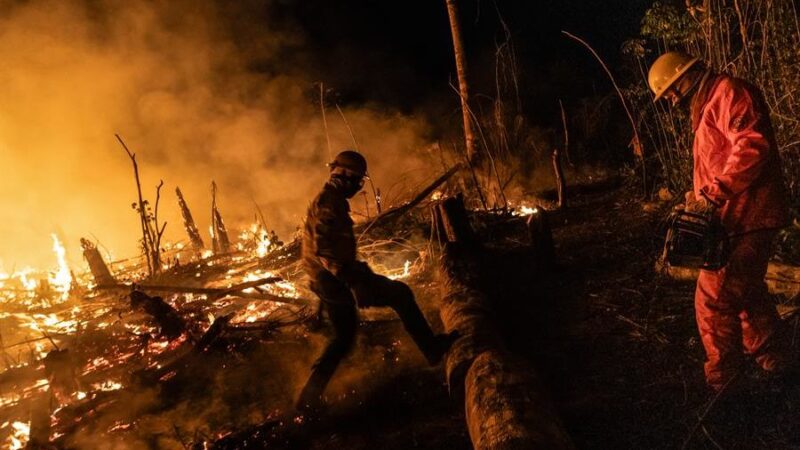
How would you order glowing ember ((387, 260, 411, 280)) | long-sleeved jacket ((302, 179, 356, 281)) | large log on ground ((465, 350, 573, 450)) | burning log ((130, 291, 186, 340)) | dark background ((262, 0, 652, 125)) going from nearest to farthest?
large log on ground ((465, 350, 573, 450)) → long-sleeved jacket ((302, 179, 356, 281)) → burning log ((130, 291, 186, 340)) → glowing ember ((387, 260, 411, 280)) → dark background ((262, 0, 652, 125))

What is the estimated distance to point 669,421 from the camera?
310cm

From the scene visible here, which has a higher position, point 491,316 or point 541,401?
point 491,316

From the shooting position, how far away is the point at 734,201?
3020 mm

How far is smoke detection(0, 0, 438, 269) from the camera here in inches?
535

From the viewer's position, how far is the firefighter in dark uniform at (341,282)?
3795mm

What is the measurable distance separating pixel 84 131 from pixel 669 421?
16094 mm

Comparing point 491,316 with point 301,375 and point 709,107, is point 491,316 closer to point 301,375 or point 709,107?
point 301,375

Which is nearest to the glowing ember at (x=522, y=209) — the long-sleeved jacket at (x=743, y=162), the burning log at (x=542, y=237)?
the burning log at (x=542, y=237)

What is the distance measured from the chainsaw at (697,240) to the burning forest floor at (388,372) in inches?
7.6

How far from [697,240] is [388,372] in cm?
267

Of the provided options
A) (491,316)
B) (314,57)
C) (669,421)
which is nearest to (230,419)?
(491,316)

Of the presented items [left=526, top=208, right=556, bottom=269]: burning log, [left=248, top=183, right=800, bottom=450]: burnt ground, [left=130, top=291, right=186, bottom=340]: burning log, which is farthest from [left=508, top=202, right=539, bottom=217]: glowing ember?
[left=130, top=291, right=186, bottom=340]: burning log

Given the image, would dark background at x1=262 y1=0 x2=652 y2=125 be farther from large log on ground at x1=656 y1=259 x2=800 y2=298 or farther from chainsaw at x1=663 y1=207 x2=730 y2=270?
chainsaw at x1=663 y1=207 x2=730 y2=270

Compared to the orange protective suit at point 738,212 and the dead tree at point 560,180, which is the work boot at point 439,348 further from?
the dead tree at point 560,180
